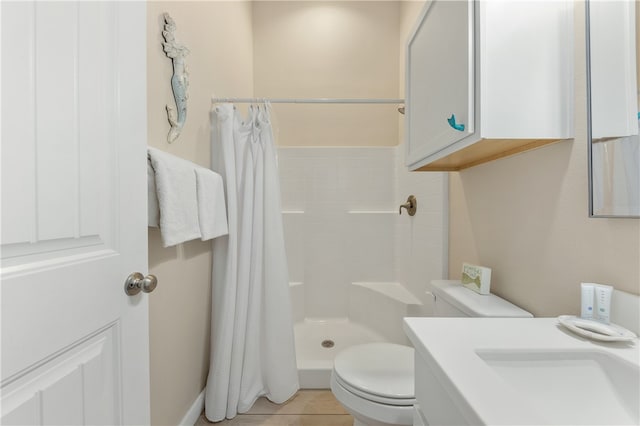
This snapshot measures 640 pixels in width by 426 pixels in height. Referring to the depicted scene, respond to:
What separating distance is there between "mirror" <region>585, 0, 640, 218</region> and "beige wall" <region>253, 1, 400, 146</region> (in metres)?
Result: 1.97

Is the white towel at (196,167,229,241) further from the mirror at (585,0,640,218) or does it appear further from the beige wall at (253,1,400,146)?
the beige wall at (253,1,400,146)

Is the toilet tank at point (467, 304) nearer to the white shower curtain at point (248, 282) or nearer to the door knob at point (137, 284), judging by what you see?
the white shower curtain at point (248, 282)

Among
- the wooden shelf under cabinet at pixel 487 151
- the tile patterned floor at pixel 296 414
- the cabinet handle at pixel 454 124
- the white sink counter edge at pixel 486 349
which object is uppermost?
the cabinet handle at pixel 454 124

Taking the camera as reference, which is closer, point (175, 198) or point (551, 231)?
point (551, 231)

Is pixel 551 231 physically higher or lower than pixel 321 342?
higher

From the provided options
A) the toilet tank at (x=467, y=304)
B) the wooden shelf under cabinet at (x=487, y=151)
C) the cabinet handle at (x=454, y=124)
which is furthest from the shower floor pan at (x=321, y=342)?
the cabinet handle at (x=454, y=124)

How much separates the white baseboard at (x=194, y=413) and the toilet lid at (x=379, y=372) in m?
0.78

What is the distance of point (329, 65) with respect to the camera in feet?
A: 8.72

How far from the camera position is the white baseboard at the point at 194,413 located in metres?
1.39

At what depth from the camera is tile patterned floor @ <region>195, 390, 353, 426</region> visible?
1500mm

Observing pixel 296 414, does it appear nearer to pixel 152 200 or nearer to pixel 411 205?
pixel 152 200

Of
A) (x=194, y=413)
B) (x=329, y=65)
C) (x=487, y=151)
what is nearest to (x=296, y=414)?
(x=194, y=413)

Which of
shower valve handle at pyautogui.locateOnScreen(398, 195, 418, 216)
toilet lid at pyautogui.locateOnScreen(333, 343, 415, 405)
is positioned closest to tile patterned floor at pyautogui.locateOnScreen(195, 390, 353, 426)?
toilet lid at pyautogui.locateOnScreen(333, 343, 415, 405)

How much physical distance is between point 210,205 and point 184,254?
0.27m
